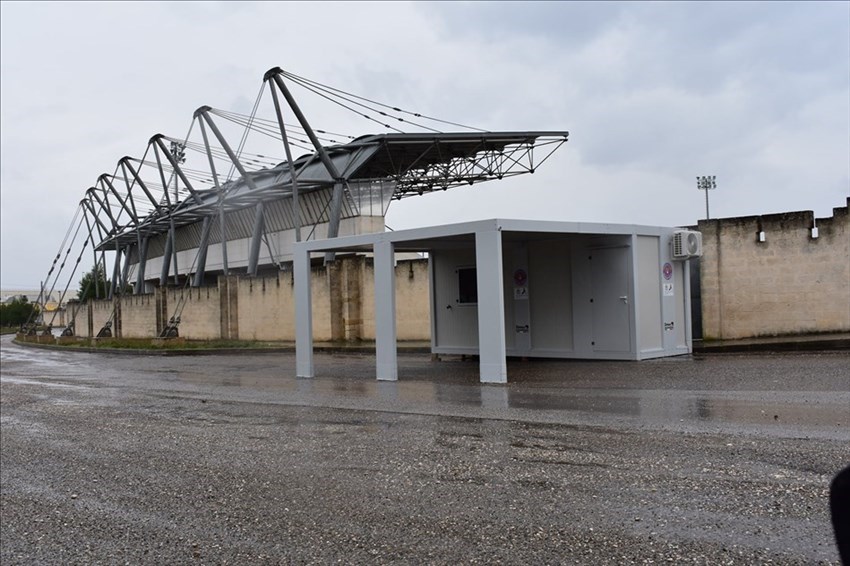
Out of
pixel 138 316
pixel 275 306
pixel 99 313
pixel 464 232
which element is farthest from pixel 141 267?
pixel 464 232

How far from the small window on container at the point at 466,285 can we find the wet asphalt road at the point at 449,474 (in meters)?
5.56

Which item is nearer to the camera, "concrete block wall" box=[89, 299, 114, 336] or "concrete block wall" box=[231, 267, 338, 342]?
"concrete block wall" box=[231, 267, 338, 342]

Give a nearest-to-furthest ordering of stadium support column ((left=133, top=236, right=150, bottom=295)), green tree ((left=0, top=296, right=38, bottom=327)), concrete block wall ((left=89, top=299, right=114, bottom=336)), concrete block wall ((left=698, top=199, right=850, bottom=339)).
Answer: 1. concrete block wall ((left=698, top=199, right=850, bottom=339))
2. concrete block wall ((left=89, top=299, right=114, bottom=336))
3. stadium support column ((left=133, top=236, right=150, bottom=295))
4. green tree ((left=0, top=296, right=38, bottom=327))

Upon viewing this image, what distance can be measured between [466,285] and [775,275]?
752 cm

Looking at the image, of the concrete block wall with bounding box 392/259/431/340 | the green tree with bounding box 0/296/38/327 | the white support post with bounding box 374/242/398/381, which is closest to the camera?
the white support post with bounding box 374/242/398/381

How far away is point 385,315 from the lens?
54.7 ft

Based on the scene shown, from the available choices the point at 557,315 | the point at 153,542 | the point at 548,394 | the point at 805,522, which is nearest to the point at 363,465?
the point at 153,542

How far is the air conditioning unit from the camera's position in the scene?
60.2 ft

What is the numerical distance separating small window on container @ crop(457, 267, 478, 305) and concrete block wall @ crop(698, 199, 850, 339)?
6037 mm

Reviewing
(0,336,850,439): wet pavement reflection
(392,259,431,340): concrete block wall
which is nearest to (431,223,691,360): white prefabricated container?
(0,336,850,439): wet pavement reflection

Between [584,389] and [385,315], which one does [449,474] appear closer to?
[584,389]

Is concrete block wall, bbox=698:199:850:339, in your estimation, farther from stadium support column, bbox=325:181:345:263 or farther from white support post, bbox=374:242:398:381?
stadium support column, bbox=325:181:345:263

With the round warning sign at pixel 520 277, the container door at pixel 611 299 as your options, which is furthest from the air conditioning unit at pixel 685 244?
the round warning sign at pixel 520 277

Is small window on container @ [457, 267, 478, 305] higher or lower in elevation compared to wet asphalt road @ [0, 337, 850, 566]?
higher
